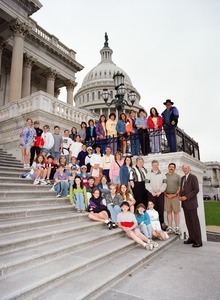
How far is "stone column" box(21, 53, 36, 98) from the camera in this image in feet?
67.6

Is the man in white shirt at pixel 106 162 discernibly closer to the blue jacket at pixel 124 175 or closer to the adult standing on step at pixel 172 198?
the blue jacket at pixel 124 175

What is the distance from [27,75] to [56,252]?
1992cm

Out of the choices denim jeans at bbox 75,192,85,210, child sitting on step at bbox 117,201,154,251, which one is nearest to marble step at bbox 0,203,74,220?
denim jeans at bbox 75,192,85,210

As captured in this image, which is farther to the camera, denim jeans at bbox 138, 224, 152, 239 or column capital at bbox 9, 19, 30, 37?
column capital at bbox 9, 19, 30, 37

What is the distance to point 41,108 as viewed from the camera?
11.7 metres

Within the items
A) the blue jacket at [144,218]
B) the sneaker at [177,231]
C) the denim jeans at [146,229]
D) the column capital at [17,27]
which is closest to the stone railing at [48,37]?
the column capital at [17,27]

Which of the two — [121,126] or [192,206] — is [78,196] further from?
[121,126]

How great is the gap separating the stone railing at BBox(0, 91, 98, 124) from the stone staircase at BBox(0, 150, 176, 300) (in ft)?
20.6

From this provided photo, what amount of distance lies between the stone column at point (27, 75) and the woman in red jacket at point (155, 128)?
15.2 m

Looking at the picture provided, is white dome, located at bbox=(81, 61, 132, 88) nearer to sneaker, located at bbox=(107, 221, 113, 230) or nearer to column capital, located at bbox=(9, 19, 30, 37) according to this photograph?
column capital, located at bbox=(9, 19, 30, 37)

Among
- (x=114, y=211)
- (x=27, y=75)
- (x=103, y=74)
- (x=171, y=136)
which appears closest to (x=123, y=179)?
(x=114, y=211)

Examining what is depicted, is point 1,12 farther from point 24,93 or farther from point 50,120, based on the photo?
point 50,120

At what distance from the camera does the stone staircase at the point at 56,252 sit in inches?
123

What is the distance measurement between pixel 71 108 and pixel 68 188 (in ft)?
23.8
